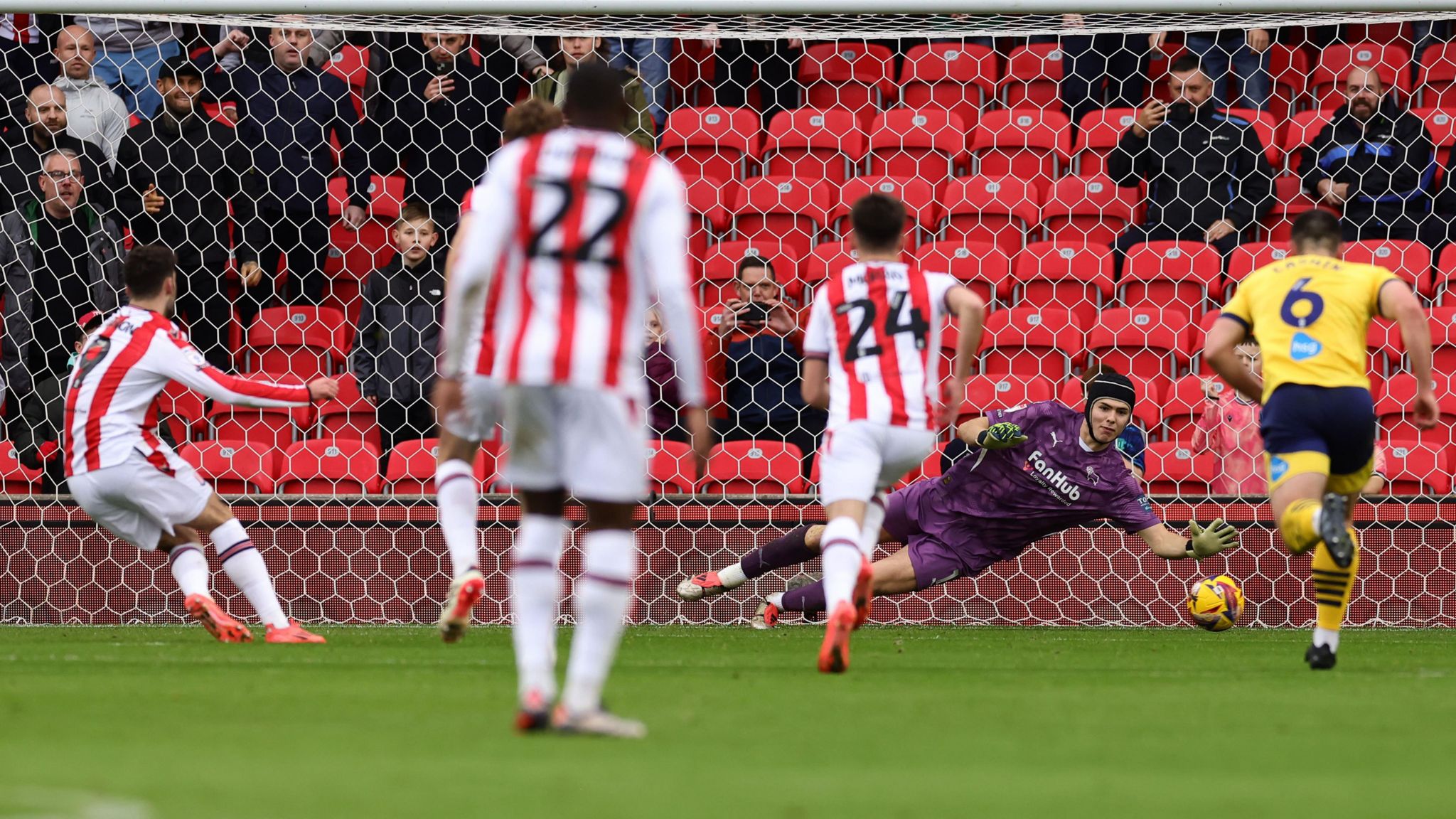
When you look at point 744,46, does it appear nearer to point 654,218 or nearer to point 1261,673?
point 1261,673

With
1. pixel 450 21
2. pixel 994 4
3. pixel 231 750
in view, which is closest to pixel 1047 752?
pixel 231 750

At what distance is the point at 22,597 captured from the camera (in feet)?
30.5

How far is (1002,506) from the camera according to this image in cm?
864

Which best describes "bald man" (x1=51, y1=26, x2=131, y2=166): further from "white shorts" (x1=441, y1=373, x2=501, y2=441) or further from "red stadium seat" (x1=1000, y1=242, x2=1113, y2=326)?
"white shorts" (x1=441, y1=373, x2=501, y2=441)

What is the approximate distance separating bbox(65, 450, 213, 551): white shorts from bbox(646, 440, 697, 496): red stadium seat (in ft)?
8.43

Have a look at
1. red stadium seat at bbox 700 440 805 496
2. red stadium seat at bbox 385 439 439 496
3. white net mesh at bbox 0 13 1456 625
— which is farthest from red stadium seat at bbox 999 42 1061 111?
red stadium seat at bbox 385 439 439 496

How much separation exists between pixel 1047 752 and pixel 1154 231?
696cm

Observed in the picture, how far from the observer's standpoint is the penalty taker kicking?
329 inches

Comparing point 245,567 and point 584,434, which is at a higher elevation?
point 584,434

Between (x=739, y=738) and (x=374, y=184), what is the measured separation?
722 centimetres

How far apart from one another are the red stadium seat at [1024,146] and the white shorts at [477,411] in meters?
5.43

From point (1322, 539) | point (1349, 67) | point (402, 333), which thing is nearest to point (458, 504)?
point (1322, 539)

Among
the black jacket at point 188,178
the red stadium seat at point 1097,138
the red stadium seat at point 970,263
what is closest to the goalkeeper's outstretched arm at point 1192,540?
the red stadium seat at point 970,263

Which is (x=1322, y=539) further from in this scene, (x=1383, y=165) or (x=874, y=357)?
(x=1383, y=165)
